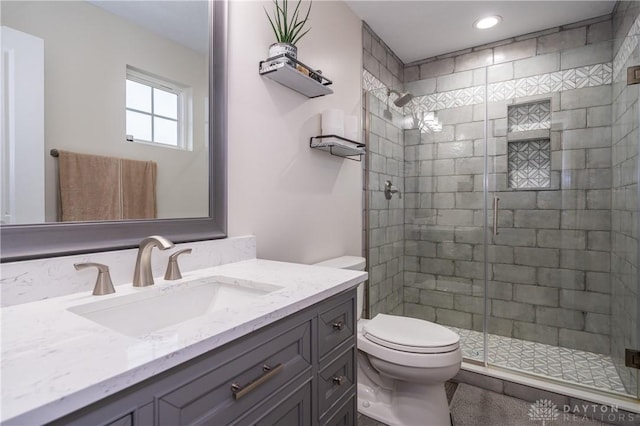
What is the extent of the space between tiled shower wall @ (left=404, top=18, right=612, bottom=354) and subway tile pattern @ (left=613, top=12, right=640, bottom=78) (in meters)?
0.10

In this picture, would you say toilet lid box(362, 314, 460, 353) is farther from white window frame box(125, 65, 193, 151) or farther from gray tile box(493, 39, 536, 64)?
gray tile box(493, 39, 536, 64)

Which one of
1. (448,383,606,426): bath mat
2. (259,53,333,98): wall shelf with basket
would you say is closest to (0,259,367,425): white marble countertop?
(259,53,333,98): wall shelf with basket

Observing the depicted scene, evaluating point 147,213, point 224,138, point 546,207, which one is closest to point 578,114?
Result: point 546,207

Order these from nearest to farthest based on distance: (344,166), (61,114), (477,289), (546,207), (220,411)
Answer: (220,411)
(61,114)
(344,166)
(546,207)
(477,289)

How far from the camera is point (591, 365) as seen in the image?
6.95 ft

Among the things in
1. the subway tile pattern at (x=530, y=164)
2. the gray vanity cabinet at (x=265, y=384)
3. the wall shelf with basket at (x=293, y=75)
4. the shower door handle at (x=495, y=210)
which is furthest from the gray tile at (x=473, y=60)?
the gray vanity cabinet at (x=265, y=384)

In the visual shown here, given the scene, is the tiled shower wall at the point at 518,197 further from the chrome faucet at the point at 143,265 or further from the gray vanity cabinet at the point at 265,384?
the chrome faucet at the point at 143,265

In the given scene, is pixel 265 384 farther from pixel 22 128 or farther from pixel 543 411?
pixel 543 411

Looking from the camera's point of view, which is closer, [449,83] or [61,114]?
[61,114]

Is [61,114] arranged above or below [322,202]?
above

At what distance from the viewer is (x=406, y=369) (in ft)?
5.09

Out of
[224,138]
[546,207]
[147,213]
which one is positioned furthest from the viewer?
[546,207]

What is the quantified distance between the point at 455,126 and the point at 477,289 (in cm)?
133

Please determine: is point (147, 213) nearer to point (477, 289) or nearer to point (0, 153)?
point (0, 153)
